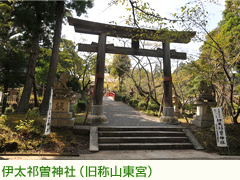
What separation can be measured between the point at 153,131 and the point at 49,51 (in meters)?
11.0

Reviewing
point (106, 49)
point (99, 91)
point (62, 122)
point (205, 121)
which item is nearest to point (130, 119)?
point (99, 91)

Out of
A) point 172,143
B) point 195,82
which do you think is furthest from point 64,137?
point 195,82

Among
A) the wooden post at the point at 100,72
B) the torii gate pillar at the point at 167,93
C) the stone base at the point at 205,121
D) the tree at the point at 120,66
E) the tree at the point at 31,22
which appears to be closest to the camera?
the stone base at the point at 205,121

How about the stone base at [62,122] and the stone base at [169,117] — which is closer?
the stone base at [62,122]

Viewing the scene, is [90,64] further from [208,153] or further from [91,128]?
[208,153]

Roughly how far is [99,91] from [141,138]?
10.3ft

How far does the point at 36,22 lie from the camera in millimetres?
10344

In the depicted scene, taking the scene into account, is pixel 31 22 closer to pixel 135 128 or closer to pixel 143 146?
pixel 135 128

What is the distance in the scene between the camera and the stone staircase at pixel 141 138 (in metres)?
5.55

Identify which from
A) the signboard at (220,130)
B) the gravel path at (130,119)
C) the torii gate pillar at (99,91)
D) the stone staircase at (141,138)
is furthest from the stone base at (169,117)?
the torii gate pillar at (99,91)

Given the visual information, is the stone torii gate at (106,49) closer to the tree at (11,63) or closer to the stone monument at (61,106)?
the stone monument at (61,106)

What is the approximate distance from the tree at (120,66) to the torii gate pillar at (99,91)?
7141 millimetres

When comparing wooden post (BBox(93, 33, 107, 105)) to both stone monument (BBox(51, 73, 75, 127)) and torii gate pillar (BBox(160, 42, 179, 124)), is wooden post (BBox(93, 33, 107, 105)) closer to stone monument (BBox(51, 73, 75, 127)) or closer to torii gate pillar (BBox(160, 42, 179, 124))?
stone monument (BBox(51, 73, 75, 127))

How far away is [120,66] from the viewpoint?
2214cm
